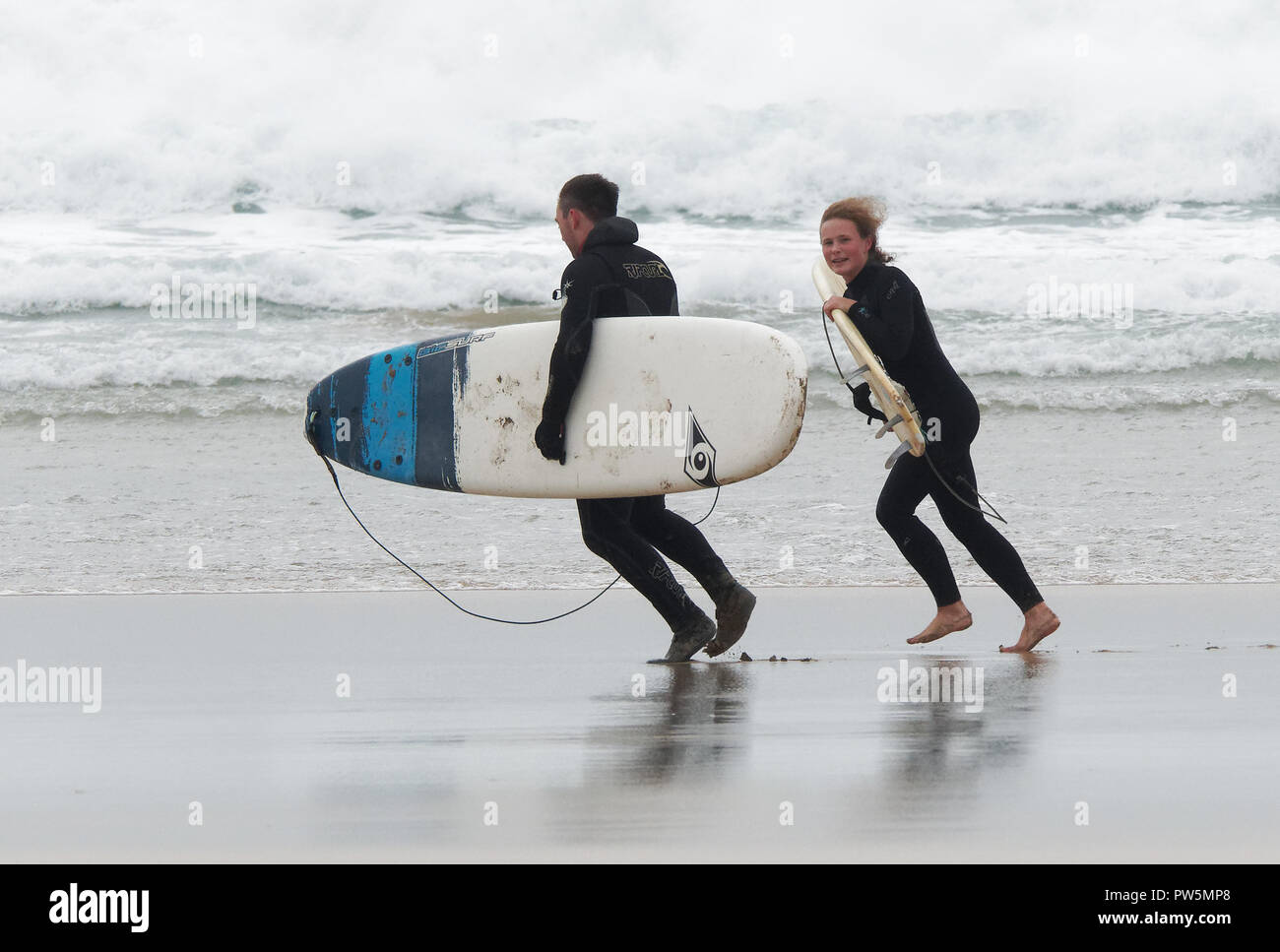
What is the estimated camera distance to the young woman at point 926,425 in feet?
13.5

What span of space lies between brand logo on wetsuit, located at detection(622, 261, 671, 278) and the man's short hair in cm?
16

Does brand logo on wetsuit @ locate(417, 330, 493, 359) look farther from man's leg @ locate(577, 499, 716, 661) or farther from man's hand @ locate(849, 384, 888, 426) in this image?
man's hand @ locate(849, 384, 888, 426)

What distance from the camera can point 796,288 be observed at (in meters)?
14.5

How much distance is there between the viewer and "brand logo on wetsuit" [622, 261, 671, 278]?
13.5 ft

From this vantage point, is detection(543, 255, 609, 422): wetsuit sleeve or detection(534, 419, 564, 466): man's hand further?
detection(534, 419, 564, 466): man's hand

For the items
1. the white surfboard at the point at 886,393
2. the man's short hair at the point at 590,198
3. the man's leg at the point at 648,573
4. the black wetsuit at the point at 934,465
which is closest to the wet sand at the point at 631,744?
the man's leg at the point at 648,573

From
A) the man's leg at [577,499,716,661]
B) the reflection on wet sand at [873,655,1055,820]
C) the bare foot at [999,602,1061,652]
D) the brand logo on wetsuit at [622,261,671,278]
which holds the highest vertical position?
the brand logo on wetsuit at [622,261,671,278]

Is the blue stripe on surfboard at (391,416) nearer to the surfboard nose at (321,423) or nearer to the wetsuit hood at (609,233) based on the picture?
the surfboard nose at (321,423)

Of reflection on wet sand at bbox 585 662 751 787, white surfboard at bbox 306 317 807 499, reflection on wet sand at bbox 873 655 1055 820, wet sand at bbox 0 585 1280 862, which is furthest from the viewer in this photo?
white surfboard at bbox 306 317 807 499

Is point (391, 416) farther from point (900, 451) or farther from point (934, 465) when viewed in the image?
point (934, 465)

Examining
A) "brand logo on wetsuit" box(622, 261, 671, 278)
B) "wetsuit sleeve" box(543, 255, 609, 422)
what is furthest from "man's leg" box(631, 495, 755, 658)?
"brand logo on wetsuit" box(622, 261, 671, 278)

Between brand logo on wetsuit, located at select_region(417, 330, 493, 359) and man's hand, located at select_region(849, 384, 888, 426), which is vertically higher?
brand logo on wetsuit, located at select_region(417, 330, 493, 359)

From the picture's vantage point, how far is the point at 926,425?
13.7 feet

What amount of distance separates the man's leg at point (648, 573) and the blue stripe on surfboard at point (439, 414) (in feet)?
2.07
